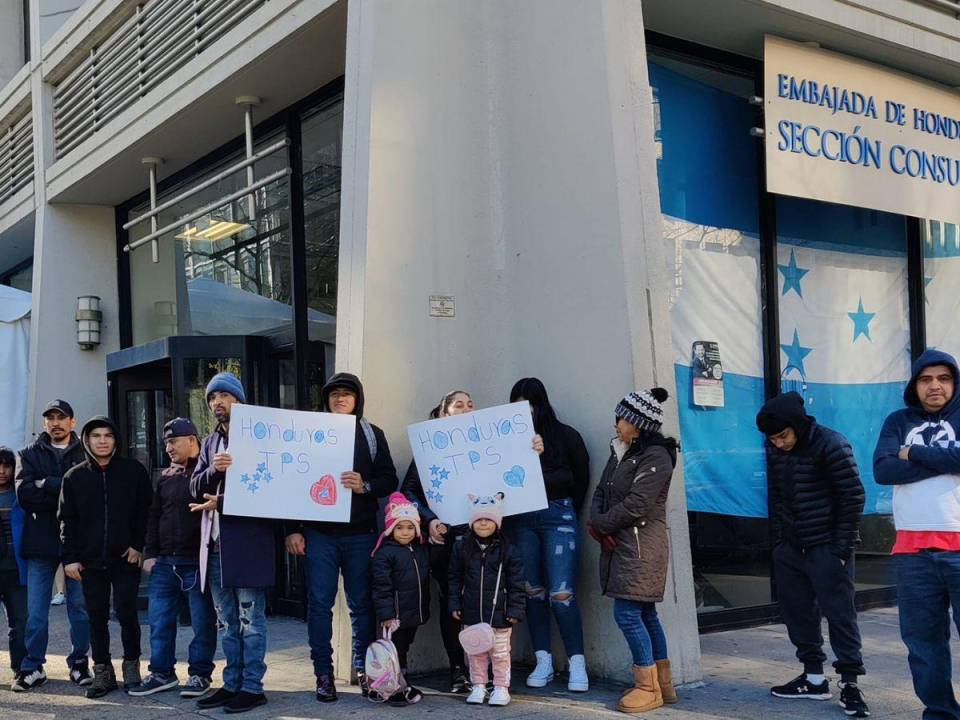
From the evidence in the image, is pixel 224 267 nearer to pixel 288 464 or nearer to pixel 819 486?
pixel 288 464

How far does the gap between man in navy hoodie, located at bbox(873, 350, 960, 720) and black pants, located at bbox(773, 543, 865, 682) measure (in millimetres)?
614

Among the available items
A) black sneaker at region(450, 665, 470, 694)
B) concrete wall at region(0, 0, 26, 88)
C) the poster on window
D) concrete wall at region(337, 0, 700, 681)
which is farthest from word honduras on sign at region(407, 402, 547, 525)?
concrete wall at region(0, 0, 26, 88)

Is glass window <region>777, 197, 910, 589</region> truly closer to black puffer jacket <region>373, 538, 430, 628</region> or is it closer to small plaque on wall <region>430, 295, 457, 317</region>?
small plaque on wall <region>430, 295, 457, 317</region>

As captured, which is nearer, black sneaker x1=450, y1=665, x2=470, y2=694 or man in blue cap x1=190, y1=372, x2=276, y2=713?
man in blue cap x1=190, y1=372, x2=276, y2=713

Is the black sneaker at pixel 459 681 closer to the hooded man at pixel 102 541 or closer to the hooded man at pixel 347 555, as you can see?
the hooded man at pixel 347 555

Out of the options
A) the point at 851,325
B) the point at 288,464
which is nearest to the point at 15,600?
the point at 288,464

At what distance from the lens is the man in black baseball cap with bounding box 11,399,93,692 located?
6758 millimetres

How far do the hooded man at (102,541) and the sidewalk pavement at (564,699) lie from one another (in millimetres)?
292

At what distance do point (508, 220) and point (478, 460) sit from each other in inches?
69.5

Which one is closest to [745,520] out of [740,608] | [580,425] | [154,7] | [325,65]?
[740,608]

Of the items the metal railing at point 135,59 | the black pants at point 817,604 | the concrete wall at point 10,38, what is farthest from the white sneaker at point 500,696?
the concrete wall at point 10,38

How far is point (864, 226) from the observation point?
923cm

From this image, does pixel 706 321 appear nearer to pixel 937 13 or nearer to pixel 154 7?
pixel 937 13

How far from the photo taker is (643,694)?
18.8ft
